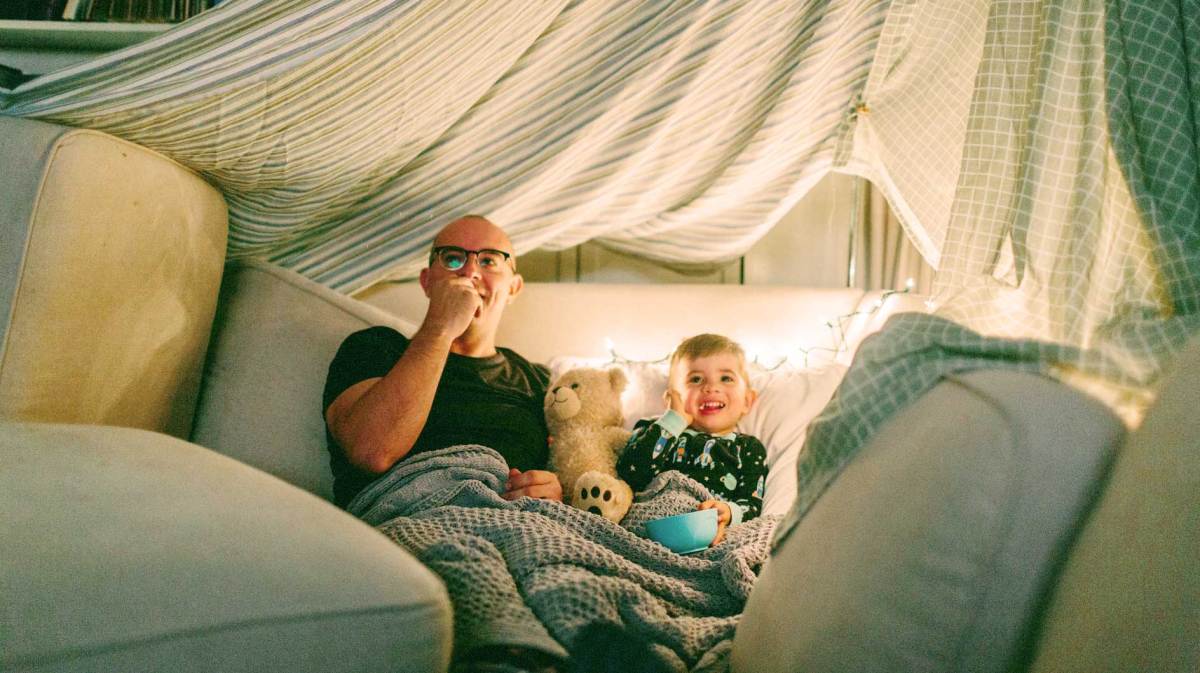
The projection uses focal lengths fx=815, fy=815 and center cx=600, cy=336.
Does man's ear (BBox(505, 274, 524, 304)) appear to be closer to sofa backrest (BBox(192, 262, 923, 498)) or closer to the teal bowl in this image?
sofa backrest (BBox(192, 262, 923, 498))

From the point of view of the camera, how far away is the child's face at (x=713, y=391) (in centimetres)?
150

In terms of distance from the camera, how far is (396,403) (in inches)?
49.6

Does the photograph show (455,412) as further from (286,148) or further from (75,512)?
(75,512)

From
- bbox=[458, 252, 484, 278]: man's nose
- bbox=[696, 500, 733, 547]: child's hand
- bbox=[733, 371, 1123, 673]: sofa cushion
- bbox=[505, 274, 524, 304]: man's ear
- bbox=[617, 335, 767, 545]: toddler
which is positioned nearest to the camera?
bbox=[733, 371, 1123, 673]: sofa cushion

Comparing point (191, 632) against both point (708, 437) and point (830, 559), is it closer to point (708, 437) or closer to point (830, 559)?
point (830, 559)

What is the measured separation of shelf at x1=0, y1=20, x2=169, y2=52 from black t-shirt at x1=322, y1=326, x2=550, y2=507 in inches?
37.5

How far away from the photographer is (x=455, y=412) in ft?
4.57

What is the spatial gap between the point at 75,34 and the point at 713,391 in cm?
158

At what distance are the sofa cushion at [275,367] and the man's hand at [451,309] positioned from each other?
0.85 ft

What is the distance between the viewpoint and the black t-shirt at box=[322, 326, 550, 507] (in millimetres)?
1347

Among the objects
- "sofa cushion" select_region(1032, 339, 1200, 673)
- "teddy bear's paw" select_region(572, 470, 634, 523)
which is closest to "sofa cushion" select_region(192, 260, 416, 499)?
"teddy bear's paw" select_region(572, 470, 634, 523)

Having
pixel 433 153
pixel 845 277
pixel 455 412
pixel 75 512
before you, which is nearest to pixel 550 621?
pixel 75 512

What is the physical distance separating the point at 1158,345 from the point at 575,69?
117cm

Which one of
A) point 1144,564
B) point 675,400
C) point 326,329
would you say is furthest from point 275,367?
point 1144,564
